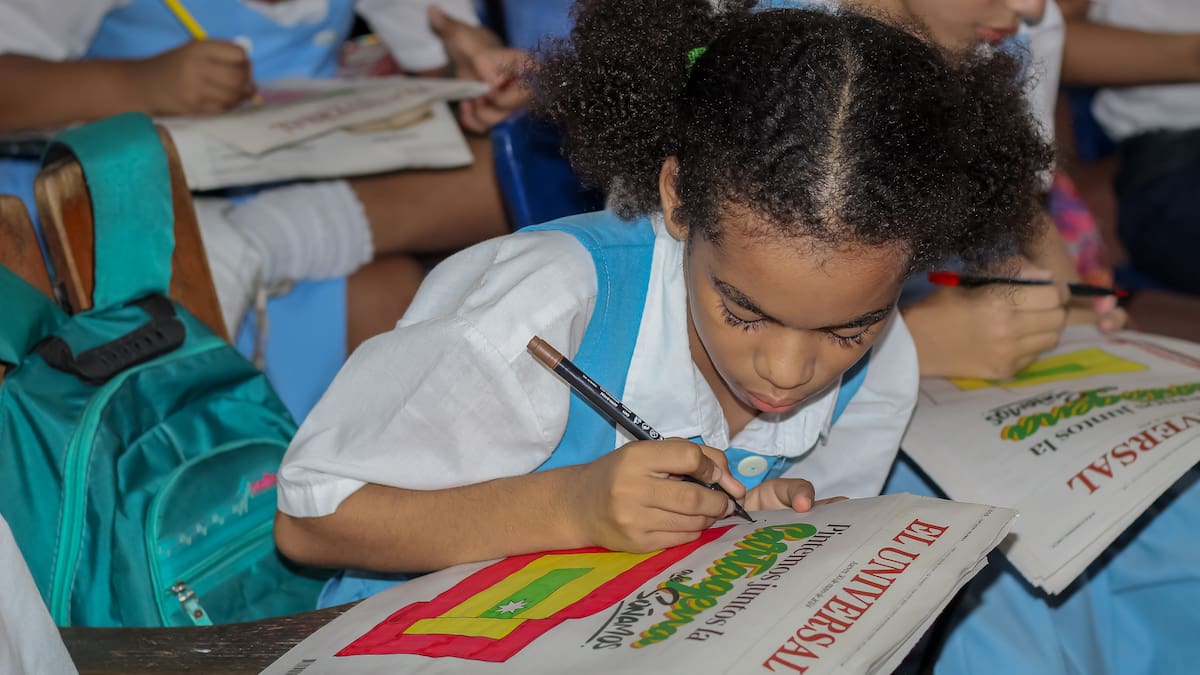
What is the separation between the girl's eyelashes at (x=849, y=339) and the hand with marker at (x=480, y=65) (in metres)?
0.61

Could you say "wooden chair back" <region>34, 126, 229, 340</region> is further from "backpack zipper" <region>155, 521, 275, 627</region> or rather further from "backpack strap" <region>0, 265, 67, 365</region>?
"backpack zipper" <region>155, 521, 275, 627</region>

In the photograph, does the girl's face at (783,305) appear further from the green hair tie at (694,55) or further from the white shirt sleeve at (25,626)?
the white shirt sleeve at (25,626)

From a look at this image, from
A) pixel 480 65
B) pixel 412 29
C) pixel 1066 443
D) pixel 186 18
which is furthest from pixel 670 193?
pixel 412 29

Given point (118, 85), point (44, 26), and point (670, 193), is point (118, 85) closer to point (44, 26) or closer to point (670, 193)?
point (44, 26)

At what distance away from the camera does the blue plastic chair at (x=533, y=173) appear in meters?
1.29

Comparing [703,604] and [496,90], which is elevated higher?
[496,90]

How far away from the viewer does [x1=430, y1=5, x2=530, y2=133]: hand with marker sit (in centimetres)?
150

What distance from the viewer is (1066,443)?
103cm

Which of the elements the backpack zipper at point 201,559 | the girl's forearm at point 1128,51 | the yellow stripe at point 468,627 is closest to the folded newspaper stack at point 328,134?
the backpack zipper at point 201,559

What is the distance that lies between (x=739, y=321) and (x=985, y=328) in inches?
17.2

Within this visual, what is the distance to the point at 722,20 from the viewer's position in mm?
912

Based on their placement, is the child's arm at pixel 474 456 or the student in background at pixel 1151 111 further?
the student in background at pixel 1151 111

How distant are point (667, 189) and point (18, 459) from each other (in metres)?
0.52

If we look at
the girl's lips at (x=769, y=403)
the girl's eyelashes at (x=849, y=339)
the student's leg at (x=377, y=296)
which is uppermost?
the girl's eyelashes at (x=849, y=339)
